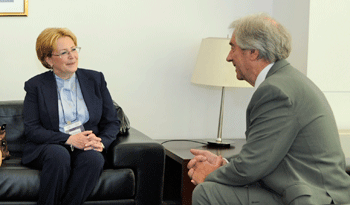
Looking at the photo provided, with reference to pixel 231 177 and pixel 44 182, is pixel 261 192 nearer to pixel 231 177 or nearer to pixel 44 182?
pixel 231 177

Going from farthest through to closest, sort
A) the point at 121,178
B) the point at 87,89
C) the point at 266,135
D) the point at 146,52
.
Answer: the point at 146,52 → the point at 87,89 → the point at 121,178 → the point at 266,135

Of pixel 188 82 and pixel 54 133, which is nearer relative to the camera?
pixel 54 133

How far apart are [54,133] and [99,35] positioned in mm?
1158

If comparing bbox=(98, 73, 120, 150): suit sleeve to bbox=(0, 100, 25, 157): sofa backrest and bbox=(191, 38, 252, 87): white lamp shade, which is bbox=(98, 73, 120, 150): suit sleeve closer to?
bbox=(0, 100, 25, 157): sofa backrest

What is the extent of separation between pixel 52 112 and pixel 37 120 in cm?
12

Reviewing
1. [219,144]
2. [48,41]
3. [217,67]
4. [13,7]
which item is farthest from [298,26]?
[13,7]

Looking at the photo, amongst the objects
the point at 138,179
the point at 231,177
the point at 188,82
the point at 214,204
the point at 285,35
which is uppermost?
the point at 285,35

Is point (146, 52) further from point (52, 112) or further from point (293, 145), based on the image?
point (293, 145)

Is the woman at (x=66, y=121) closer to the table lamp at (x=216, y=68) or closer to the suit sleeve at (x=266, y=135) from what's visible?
the table lamp at (x=216, y=68)

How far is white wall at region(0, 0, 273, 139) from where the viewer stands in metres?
3.41

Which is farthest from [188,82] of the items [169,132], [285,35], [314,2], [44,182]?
[285,35]

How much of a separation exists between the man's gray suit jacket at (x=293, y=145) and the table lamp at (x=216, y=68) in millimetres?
1581

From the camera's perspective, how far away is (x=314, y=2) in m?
3.47

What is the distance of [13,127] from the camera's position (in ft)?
9.82
